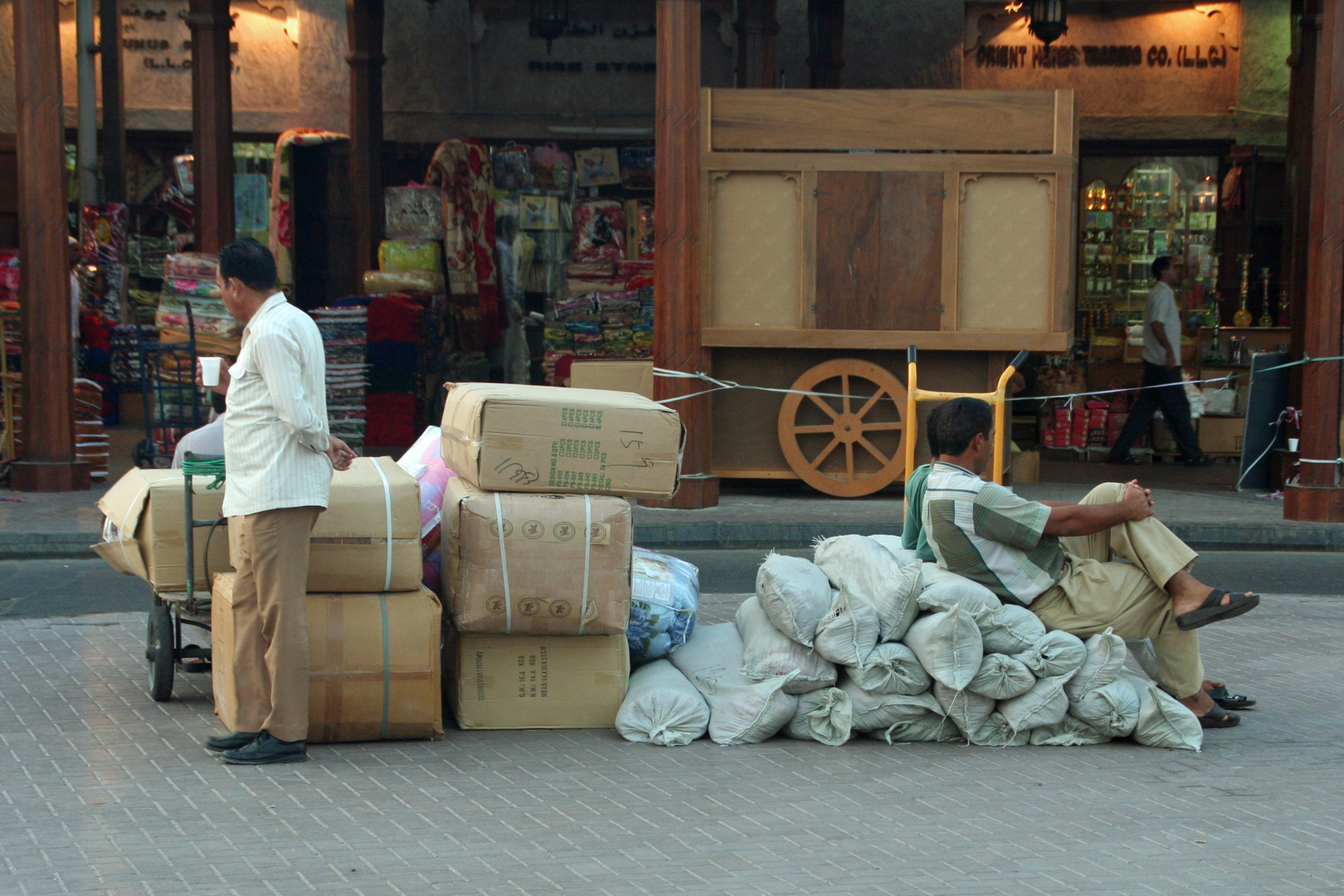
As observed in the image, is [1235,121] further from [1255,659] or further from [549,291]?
[1255,659]

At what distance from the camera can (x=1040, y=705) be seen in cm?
527

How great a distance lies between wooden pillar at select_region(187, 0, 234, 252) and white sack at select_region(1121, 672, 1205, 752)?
1055 centimetres

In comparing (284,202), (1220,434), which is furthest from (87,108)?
(1220,434)

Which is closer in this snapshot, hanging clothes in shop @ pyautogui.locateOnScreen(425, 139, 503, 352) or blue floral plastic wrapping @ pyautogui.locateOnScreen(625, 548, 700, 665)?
blue floral plastic wrapping @ pyautogui.locateOnScreen(625, 548, 700, 665)

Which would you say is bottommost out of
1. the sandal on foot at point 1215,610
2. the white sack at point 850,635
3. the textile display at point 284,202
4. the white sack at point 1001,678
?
the white sack at point 1001,678

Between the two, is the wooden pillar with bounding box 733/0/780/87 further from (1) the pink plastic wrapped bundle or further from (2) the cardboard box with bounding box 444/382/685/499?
(2) the cardboard box with bounding box 444/382/685/499

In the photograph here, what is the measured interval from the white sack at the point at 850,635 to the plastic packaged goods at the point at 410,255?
34.3 feet

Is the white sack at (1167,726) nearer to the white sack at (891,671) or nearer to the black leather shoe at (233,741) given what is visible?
the white sack at (891,671)

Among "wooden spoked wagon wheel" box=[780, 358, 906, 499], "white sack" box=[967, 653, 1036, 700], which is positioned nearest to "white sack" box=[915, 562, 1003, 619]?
"white sack" box=[967, 653, 1036, 700]

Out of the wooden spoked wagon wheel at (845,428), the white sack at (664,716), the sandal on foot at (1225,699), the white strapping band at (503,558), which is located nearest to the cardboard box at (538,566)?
the white strapping band at (503,558)

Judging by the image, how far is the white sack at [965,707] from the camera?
5.31 meters

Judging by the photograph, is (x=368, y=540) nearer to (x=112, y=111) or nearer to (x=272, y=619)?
(x=272, y=619)

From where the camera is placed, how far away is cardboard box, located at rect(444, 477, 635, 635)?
5230 millimetres

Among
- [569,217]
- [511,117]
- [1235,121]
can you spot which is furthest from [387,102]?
[1235,121]
